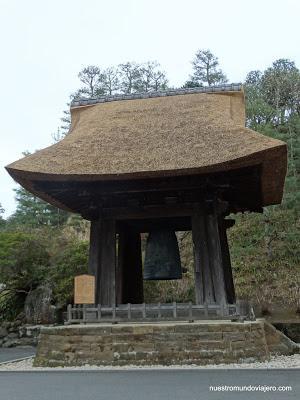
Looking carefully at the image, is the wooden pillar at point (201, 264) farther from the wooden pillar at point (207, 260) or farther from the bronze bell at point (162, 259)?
the bronze bell at point (162, 259)

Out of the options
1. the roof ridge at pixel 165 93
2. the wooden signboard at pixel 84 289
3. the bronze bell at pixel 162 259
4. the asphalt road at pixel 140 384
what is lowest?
the asphalt road at pixel 140 384

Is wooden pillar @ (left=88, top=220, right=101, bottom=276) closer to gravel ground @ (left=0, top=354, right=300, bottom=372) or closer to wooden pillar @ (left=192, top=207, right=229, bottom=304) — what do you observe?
wooden pillar @ (left=192, top=207, right=229, bottom=304)

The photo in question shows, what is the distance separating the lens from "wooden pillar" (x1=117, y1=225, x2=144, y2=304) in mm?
11625

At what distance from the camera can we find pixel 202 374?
23.3 ft

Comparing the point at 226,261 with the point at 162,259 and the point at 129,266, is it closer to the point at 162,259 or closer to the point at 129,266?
the point at 162,259

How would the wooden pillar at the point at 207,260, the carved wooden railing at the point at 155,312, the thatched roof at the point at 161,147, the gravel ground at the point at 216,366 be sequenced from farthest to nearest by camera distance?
1. the wooden pillar at the point at 207,260
2. the carved wooden railing at the point at 155,312
3. the thatched roof at the point at 161,147
4. the gravel ground at the point at 216,366

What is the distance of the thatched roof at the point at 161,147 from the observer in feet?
28.2

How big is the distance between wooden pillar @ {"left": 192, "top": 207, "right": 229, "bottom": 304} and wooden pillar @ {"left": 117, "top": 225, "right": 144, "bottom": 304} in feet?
7.37

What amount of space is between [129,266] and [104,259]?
2214mm

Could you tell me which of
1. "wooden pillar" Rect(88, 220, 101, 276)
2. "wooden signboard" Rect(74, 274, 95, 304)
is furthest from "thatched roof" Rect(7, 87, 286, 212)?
"wooden signboard" Rect(74, 274, 95, 304)

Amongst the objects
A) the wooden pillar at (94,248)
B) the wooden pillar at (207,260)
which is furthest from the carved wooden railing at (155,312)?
the wooden pillar at (94,248)

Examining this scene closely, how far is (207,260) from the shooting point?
32.2 feet

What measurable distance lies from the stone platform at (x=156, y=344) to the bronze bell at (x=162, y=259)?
1.58m

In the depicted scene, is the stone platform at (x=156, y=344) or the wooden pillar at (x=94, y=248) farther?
the wooden pillar at (x=94, y=248)
